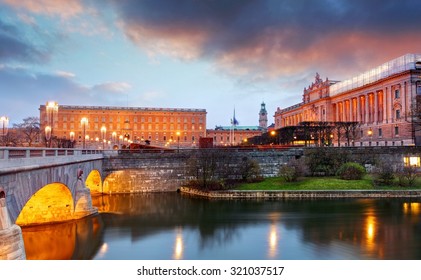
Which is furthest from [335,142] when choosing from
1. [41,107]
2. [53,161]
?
[41,107]

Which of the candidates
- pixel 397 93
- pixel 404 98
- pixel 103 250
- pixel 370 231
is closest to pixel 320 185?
pixel 370 231

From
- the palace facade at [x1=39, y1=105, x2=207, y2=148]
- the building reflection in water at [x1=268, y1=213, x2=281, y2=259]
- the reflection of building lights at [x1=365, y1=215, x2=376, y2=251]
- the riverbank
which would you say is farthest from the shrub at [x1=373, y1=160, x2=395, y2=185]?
the palace facade at [x1=39, y1=105, x2=207, y2=148]

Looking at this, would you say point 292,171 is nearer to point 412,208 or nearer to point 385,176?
point 385,176

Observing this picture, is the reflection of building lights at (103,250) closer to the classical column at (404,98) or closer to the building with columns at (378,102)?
the building with columns at (378,102)

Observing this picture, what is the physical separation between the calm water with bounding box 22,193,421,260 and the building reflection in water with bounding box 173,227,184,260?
0.18 feet

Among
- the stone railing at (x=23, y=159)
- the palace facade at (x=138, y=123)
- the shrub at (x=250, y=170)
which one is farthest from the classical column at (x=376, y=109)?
the stone railing at (x=23, y=159)

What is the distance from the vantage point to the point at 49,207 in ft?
87.7

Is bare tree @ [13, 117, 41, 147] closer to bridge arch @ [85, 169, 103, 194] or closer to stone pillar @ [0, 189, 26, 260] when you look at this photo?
bridge arch @ [85, 169, 103, 194]

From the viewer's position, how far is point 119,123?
128875mm

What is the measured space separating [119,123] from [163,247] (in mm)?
111537

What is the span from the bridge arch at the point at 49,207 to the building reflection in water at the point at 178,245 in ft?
26.9

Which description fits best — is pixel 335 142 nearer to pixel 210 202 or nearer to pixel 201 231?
pixel 210 202

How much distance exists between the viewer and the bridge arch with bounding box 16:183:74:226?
25241mm

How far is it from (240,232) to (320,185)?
1972 cm
